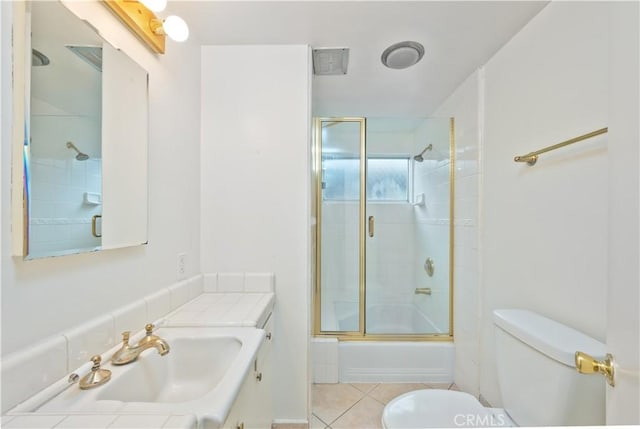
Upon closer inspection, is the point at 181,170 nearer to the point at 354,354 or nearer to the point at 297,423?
the point at 297,423

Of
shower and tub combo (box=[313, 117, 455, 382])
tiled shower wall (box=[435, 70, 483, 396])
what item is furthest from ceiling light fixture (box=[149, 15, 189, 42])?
tiled shower wall (box=[435, 70, 483, 396])

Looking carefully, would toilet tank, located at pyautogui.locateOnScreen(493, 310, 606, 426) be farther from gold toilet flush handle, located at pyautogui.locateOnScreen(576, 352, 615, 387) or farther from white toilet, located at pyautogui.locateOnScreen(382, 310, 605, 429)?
gold toilet flush handle, located at pyautogui.locateOnScreen(576, 352, 615, 387)

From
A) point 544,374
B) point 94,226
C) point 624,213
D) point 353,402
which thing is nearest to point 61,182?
point 94,226

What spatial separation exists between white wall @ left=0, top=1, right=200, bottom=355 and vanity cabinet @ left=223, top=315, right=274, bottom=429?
0.50 m

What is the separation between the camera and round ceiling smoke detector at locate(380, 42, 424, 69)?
1.53 metres

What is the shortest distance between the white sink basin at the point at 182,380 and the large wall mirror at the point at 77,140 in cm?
36

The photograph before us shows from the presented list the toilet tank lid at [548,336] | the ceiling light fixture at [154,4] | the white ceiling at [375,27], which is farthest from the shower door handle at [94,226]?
the toilet tank lid at [548,336]

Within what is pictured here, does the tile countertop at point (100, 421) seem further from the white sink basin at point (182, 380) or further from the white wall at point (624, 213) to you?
the white wall at point (624, 213)

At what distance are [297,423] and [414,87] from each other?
7.65ft

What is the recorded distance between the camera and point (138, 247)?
3.35 feet

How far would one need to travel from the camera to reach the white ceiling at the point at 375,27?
4.12 ft

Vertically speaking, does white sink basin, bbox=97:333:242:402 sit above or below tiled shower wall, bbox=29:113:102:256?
below

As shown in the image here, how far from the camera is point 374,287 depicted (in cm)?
→ 245

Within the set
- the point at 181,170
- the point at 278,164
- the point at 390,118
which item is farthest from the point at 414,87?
the point at 181,170
